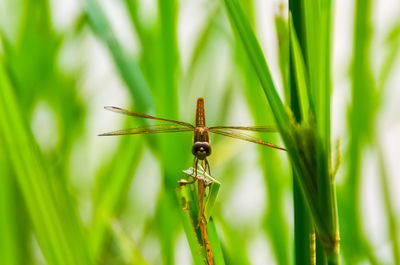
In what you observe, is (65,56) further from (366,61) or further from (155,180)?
(366,61)

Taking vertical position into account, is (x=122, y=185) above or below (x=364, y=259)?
above

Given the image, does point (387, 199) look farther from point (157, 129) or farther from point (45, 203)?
point (45, 203)

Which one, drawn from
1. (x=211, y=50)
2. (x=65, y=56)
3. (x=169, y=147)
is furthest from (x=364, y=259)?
(x=65, y=56)

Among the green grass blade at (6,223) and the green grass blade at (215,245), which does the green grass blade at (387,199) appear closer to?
the green grass blade at (215,245)

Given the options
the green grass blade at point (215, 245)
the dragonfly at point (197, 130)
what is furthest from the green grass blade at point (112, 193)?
the green grass blade at point (215, 245)

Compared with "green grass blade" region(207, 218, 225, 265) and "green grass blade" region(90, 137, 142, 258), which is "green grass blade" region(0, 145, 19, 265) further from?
"green grass blade" region(207, 218, 225, 265)

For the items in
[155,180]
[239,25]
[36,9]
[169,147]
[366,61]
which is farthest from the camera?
[155,180]

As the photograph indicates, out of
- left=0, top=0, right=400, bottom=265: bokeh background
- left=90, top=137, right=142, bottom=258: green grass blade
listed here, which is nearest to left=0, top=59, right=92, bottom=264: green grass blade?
left=0, top=0, right=400, bottom=265: bokeh background
